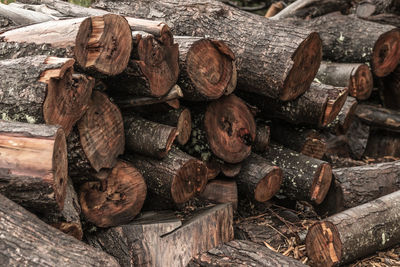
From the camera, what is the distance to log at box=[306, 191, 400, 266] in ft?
11.0

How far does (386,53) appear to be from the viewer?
5.04 meters

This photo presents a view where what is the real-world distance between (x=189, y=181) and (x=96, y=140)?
780 millimetres

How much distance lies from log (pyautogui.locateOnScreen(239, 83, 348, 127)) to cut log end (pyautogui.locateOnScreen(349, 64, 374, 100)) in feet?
3.03

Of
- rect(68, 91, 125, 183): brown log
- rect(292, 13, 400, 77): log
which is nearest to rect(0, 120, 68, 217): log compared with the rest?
rect(68, 91, 125, 183): brown log

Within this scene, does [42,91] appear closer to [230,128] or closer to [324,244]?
[230,128]

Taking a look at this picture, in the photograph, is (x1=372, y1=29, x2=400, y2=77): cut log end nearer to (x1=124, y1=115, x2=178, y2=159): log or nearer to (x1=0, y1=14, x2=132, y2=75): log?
(x1=124, y1=115, x2=178, y2=159): log

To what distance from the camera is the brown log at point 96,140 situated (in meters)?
2.99

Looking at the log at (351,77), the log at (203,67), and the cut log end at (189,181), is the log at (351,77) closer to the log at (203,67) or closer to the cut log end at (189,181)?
the log at (203,67)

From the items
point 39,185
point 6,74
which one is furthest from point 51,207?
point 6,74

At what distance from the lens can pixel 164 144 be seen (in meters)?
3.32

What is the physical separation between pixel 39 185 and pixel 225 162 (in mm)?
1841

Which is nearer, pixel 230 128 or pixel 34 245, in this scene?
pixel 34 245

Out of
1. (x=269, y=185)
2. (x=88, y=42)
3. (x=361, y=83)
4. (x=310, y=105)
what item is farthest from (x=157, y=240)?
(x=361, y=83)

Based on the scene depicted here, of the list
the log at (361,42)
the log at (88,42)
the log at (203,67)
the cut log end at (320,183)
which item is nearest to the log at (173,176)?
the log at (203,67)
